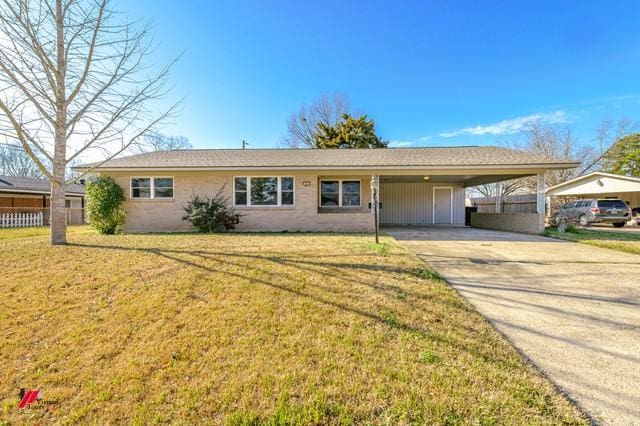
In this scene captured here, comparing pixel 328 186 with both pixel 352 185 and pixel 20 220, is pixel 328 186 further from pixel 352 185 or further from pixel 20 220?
pixel 20 220

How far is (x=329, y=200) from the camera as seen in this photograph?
12992mm

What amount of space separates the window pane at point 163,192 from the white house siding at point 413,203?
37.4ft

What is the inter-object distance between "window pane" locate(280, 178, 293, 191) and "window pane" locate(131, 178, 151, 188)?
5793 mm

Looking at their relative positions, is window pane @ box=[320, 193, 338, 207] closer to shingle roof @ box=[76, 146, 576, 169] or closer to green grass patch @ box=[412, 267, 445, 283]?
shingle roof @ box=[76, 146, 576, 169]

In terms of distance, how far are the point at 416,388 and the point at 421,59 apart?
16634mm

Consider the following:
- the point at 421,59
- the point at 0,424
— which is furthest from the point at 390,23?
the point at 0,424

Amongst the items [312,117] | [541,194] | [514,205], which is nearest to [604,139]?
[514,205]

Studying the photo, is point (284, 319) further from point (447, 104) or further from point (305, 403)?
point (447, 104)

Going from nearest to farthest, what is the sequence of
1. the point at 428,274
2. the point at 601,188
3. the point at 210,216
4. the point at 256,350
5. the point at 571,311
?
1. the point at 256,350
2. the point at 571,311
3. the point at 428,274
4. the point at 210,216
5. the point at 601,188

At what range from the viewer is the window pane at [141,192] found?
11875 millimetres

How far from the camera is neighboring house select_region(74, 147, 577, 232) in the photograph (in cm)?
1117

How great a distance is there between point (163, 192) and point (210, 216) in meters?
3.11

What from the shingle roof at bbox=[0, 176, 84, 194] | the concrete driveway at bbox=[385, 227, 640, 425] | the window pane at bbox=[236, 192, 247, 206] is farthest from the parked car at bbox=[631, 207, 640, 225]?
the shingle roof at bbox=[0, 176, 84, 194]

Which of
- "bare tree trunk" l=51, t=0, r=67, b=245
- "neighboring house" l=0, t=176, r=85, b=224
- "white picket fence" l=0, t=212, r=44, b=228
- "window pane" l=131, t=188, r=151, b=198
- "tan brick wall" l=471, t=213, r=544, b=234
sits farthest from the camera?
"neighboring house" l=0, t=176, r=85, b=224
